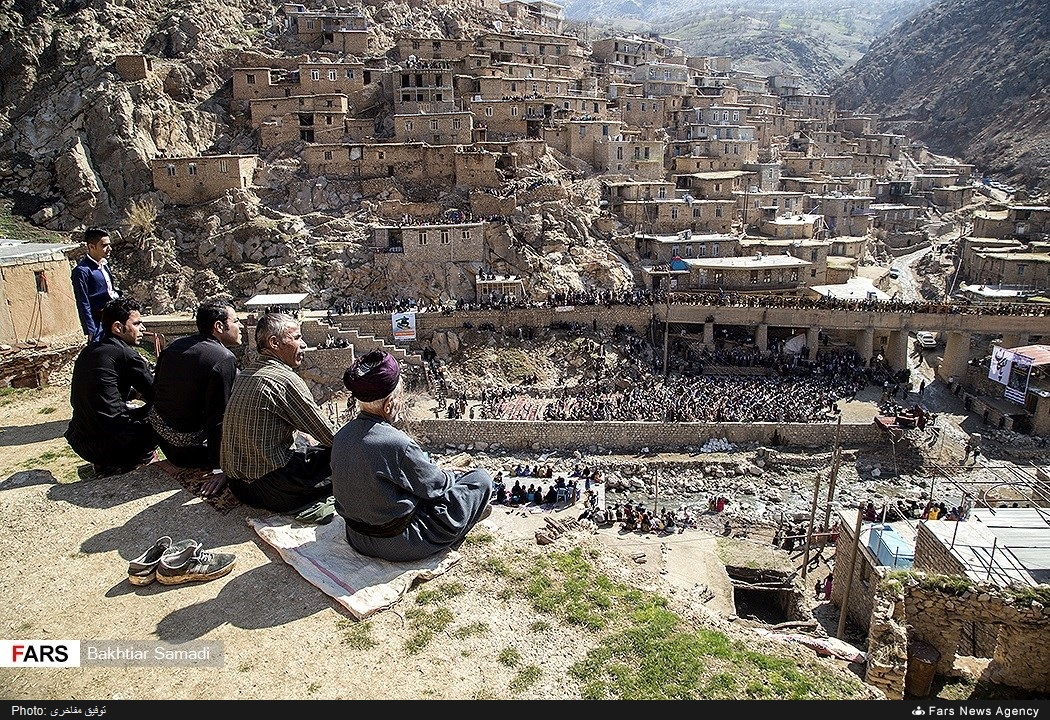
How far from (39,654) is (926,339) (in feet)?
122

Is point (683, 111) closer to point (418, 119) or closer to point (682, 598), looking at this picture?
point (418, 119)

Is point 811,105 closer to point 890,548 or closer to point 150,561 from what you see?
point 890,548

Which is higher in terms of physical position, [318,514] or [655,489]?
[318,514]

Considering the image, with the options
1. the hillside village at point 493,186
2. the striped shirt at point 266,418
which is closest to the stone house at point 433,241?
the hillside village at point 493,186

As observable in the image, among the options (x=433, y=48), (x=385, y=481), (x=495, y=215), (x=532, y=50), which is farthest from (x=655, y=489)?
(x=532, y=50)

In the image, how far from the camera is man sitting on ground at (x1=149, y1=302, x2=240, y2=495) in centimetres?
664

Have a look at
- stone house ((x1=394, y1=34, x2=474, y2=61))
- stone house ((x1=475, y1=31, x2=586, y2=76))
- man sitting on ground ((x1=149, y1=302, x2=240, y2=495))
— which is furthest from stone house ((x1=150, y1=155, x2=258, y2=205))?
man sitting on ground ((x1=149, y1=302, x2=240, y2=495))

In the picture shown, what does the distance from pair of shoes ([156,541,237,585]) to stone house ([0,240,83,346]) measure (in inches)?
317

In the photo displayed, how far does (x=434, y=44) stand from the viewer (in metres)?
44.4

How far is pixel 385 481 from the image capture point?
523cm

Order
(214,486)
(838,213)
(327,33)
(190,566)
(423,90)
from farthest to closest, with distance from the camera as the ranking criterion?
1. (327,33)
2. (838,213)
3. (423,90)
4. (214,486)
5. (190,566)

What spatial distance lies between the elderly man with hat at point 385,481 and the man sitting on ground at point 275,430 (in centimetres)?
85

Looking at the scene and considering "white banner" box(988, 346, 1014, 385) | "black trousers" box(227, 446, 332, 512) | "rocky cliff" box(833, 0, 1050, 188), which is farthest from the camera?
"rocky cliff" box(833, 0, 1050, 188)

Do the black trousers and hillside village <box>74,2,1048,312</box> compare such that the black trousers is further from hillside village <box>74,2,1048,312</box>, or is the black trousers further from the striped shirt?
hillside village <box>74,2,1048,312</box>
